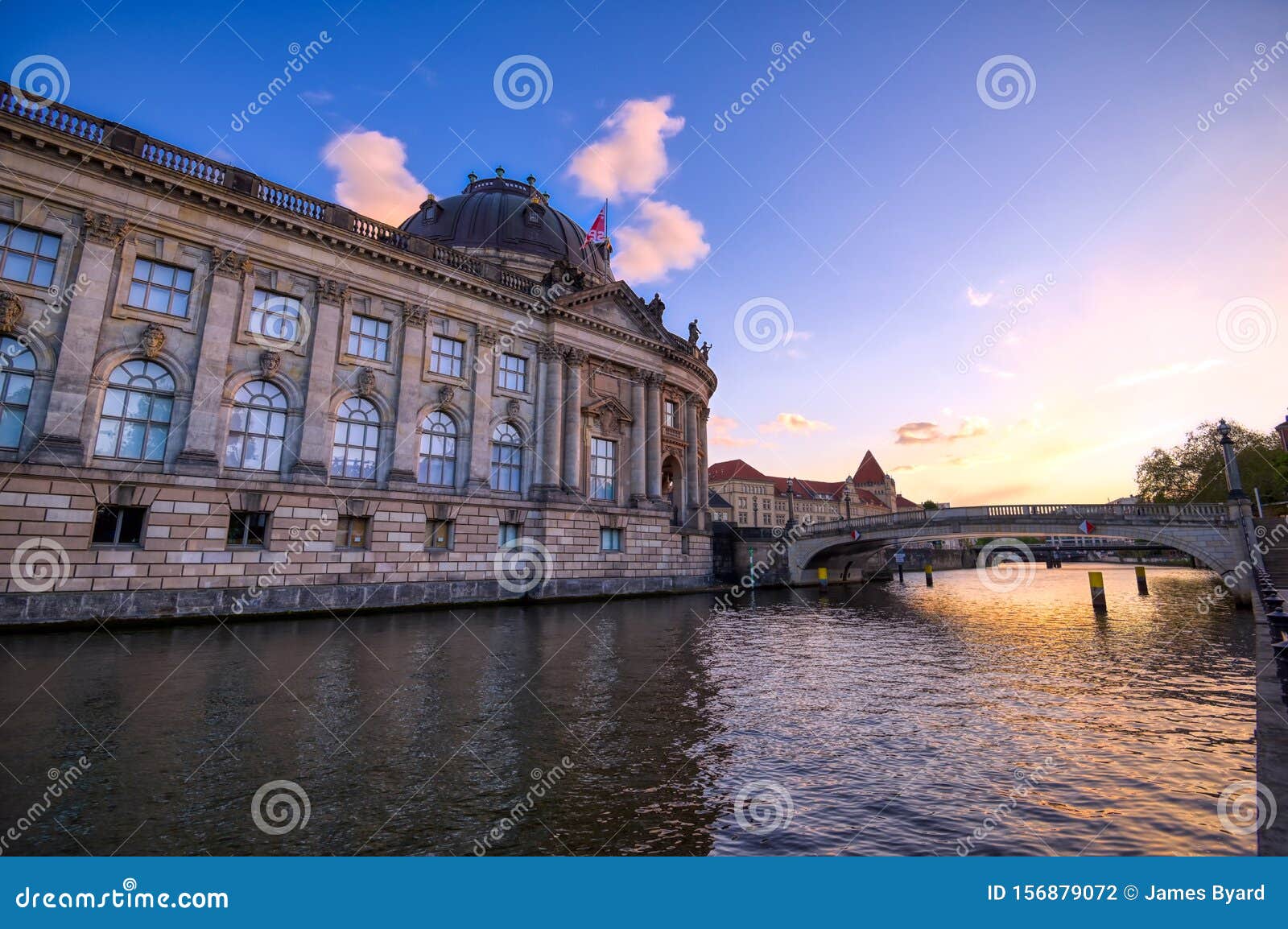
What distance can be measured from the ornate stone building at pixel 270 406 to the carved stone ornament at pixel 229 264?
0.06 metres

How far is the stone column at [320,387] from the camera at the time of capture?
22.3 m

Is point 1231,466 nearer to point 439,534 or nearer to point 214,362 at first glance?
point 439,534

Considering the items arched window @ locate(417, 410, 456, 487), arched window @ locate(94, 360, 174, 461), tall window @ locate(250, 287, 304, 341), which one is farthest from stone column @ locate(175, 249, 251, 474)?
arched window @ locate(417, 410, 456, 487)

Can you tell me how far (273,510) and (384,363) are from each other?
25.0ft

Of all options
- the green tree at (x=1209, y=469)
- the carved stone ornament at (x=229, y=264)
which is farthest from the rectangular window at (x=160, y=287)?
Answer: the green tree at (x=1209, y=469)

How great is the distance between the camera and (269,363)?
21797 millimetres

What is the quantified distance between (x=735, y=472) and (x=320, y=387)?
283 ft

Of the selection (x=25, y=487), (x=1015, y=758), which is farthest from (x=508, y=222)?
(x=1015, y=758)

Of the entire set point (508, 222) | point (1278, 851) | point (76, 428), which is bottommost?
point (1278, 851)

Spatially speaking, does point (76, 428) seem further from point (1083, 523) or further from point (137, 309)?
point (1083, 523)

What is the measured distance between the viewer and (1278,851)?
10.3ft

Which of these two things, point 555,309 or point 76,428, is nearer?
point 76,428

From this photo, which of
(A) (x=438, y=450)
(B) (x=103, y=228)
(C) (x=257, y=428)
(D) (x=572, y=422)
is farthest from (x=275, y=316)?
(D) (x=572, y=422)

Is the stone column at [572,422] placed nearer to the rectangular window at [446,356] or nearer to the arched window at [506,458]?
the arched window at [506,458]
